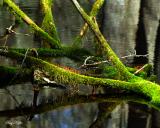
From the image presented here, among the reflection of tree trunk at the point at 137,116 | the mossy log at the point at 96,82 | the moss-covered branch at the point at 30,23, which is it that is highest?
the moss-covered branch at the point at 30,23

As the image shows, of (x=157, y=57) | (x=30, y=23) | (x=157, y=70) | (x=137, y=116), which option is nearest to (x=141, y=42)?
(x=157, y=57)

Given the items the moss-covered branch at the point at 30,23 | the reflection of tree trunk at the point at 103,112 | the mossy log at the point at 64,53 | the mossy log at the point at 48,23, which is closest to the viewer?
the reflection of tree trunk at the point at 103,112

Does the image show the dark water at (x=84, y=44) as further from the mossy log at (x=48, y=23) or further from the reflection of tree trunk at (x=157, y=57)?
the mossy log at (x=48, y=23)

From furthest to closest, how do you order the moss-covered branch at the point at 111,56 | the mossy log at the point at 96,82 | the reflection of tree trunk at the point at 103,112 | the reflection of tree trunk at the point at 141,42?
the reflection of tree trunk at the point at 141,42 → the moss-covered branch at the point at 111,56 → the mossy log at the point at 96,82 → the reflection of tree trunk at the point at 103,112

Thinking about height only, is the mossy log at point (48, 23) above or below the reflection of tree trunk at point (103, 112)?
above

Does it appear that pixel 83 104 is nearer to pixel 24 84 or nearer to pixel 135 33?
pixel 24 84

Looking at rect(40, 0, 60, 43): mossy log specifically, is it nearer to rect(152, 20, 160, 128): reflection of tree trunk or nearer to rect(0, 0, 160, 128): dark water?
rect(0, 0, 160, 128): dark water

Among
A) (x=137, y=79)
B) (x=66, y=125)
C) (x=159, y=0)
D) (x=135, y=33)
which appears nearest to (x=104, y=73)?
(x=137, y=79)

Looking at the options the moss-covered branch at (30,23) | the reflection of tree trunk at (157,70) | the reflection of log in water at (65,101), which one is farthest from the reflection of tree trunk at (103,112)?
the moss-covered branch at (30,23)

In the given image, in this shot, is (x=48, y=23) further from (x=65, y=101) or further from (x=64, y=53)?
(x=65, y=101)
